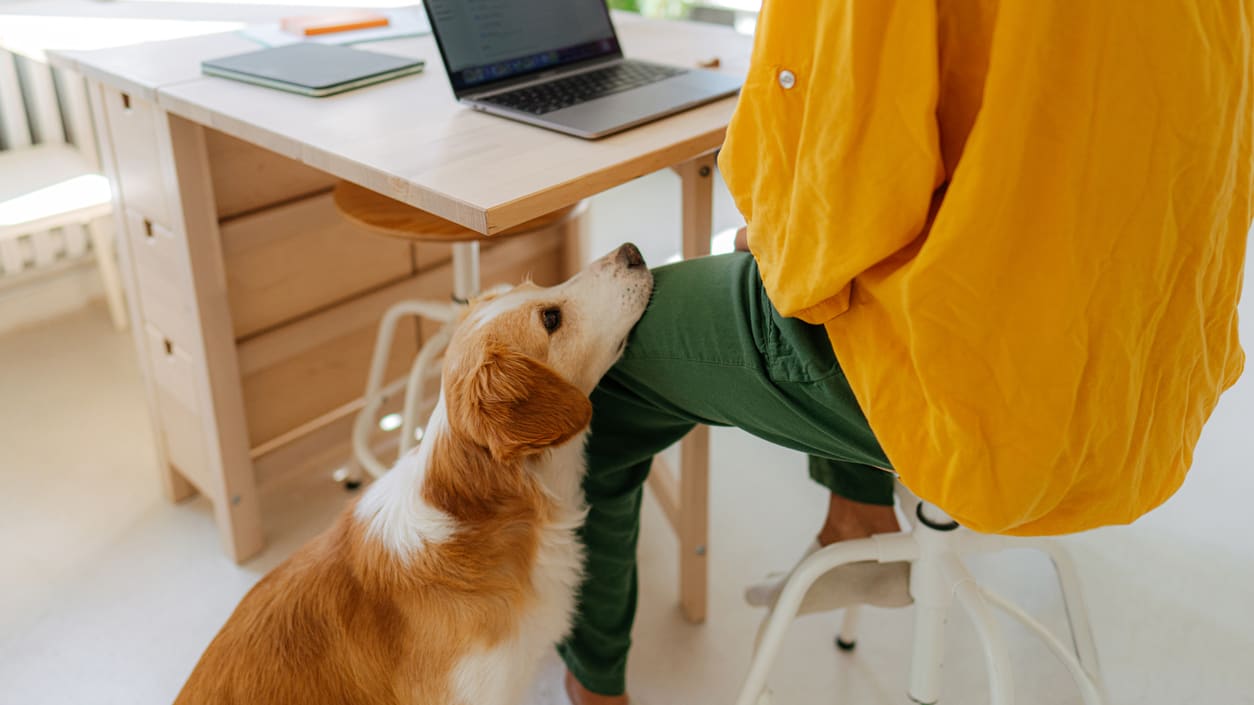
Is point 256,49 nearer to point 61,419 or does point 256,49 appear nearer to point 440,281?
point 440,281

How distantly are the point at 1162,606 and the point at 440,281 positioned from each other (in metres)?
1.53

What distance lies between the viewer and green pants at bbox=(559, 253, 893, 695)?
3.17ft

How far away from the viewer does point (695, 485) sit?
163 cm

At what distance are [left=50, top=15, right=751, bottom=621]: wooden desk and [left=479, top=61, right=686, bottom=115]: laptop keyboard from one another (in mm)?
55

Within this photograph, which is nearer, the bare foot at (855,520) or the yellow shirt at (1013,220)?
the yellow shirt at (1013,220)

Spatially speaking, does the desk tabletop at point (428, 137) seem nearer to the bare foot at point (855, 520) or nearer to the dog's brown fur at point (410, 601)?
the dog's brown fur at point (410, 601)

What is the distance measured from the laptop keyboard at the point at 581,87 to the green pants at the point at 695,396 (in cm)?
33

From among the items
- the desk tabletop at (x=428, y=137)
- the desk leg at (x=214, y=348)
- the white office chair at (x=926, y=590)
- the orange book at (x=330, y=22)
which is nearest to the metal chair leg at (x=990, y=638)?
the white office chair at (x=926, y=590)

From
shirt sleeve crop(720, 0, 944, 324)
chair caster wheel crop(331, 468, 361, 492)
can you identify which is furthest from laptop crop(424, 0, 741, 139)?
chair caster wheel crop(331, 468, 361, 492)

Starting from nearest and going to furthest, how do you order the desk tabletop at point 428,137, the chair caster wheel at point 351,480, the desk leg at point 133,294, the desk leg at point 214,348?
the desk tabletop at point 428,137 < the desk leg at point 214,348 < the desk leg at point 133,294 < the chair caster wheel at point 351,480

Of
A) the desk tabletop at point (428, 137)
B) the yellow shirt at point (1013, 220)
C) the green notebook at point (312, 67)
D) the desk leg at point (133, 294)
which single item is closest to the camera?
the yellow shirt at point (1013, 220)

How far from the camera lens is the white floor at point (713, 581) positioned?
1.59 meters

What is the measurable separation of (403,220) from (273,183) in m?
0.38

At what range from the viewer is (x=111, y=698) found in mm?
1553
